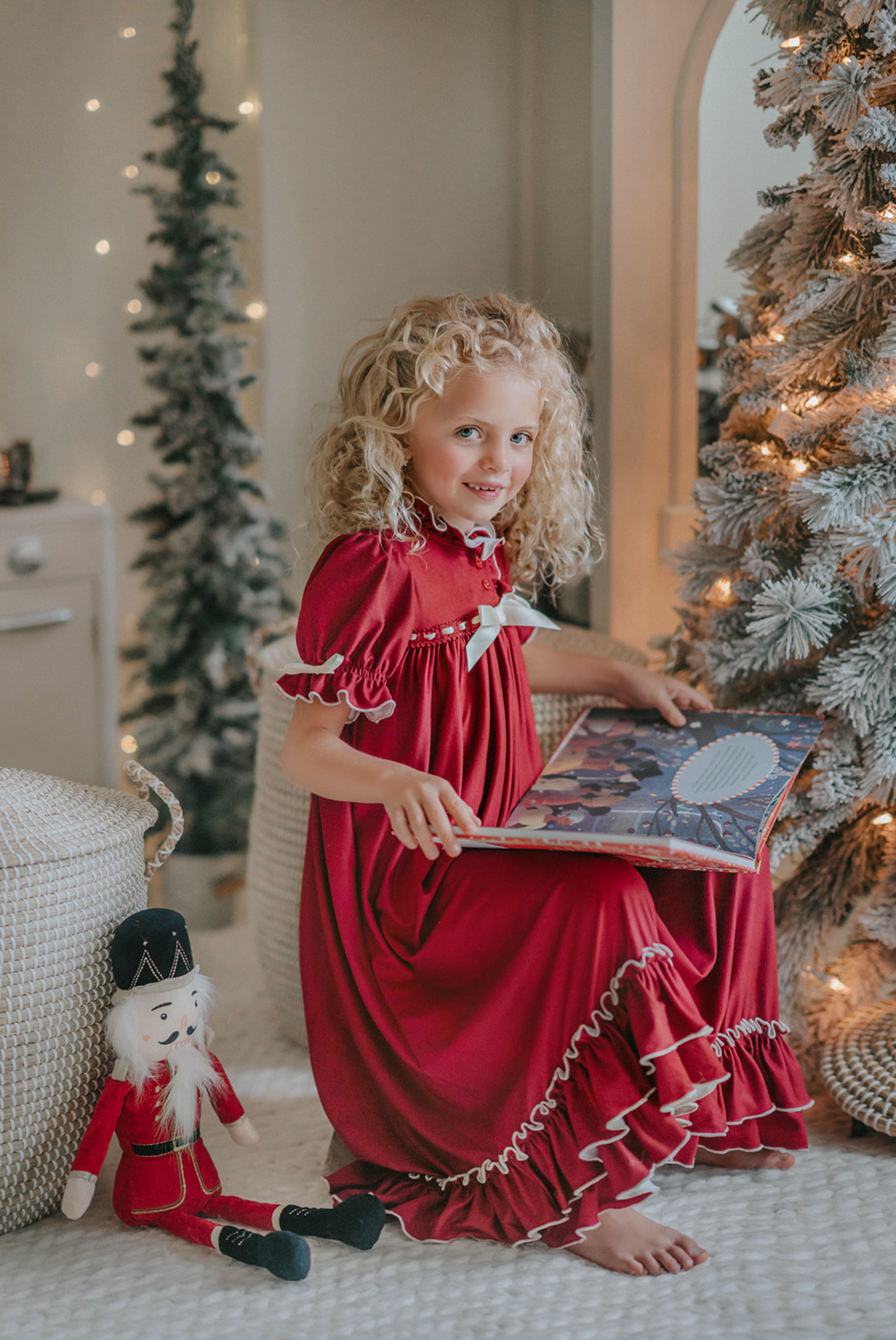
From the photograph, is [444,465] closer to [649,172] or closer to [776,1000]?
[776,1000]

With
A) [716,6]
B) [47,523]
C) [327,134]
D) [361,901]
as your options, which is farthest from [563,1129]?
[327,134]

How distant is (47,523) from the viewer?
209 cm

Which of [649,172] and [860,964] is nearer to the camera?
[860,964]

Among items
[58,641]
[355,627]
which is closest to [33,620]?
[58,641]

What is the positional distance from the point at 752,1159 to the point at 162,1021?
72 cm

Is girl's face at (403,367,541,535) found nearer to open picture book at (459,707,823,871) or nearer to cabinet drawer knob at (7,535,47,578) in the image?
open picture book at (459,707,823,871)

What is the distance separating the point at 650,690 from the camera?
4.89 ft

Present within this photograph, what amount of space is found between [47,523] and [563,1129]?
1.46 metres

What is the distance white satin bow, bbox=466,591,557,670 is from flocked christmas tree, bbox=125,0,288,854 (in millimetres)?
933

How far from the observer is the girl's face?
4.14 feet

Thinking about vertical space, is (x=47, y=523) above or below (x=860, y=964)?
above

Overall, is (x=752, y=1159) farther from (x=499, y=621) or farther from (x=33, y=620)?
(x=33, y=620)

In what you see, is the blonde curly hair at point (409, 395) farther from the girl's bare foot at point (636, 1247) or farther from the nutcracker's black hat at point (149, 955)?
the girl's bare foot at point (636, 1247)

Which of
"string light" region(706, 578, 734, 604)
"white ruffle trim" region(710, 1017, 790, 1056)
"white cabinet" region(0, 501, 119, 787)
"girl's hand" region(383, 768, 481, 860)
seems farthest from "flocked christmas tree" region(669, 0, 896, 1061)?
"white cabinet" region(0, 501, 119, 787)
